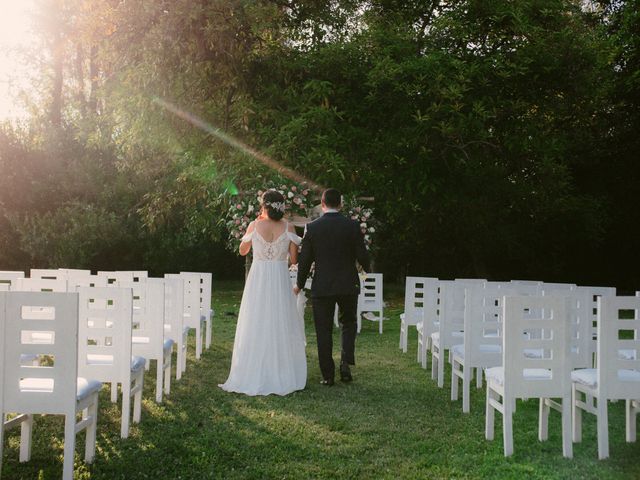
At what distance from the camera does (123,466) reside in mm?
3961

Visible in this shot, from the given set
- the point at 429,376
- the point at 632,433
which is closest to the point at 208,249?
the point at 429,376

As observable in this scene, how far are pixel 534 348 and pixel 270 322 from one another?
2818mm

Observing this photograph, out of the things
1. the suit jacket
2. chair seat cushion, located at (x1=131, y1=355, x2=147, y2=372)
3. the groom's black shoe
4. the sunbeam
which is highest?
the sunbeam

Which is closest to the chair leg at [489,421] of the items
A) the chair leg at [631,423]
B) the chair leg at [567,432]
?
the chair leg at [567,432]

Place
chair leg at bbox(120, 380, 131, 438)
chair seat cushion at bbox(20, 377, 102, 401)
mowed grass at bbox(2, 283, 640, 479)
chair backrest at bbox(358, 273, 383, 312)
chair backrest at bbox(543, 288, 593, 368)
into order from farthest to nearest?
chair backrest at bbox(358, 273, 383, 312) < chair backrest at bbox(543, 288, 593, 368) < chair leg at bbox(120, 380, 131, 438) < mowed grass at bbox(2, 283, 640, 479) < chair seat cushion at bbox(20, 377, 102, 401)

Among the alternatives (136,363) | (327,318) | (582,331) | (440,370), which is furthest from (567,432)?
(136,363)

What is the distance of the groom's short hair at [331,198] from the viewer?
21.5 feet

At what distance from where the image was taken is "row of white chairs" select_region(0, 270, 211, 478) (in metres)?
3.60

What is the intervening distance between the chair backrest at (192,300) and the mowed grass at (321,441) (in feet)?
4.09

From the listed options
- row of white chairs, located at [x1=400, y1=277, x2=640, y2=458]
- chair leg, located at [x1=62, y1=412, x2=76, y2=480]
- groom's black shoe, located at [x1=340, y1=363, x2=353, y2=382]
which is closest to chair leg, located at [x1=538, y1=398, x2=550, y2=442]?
row of white chairs, located at [x1=400, y1=277, x2=640, y2=458]

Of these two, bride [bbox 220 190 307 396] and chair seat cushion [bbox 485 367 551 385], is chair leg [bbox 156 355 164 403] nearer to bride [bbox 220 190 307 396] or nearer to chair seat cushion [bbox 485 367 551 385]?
bride [bbox 220 190 307 396]

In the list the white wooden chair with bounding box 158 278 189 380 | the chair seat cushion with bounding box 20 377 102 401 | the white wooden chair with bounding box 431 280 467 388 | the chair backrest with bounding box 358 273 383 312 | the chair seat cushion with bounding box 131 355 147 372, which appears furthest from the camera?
the chair backrest with bounding box 358 273 383 312

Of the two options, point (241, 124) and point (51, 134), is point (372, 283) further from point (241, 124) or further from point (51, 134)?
point (51, 134)

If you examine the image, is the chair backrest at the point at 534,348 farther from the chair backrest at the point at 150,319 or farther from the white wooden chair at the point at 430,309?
the white wooden chair at the point at 430,309
